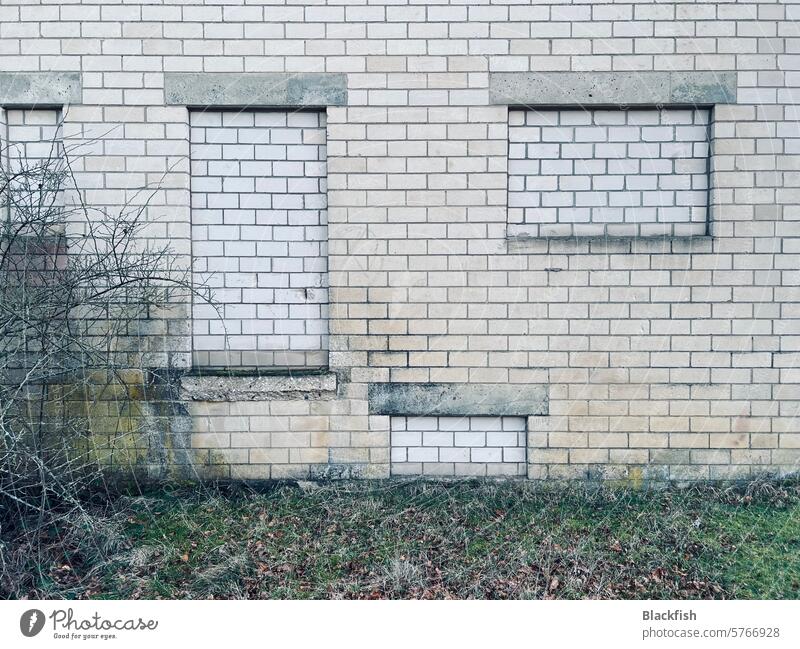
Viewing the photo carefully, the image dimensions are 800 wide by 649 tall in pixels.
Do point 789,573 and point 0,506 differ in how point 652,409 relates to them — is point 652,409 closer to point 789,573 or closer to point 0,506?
point 789,573

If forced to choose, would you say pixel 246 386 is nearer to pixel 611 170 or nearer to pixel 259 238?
pixel 259 238

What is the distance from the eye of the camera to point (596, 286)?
495cm

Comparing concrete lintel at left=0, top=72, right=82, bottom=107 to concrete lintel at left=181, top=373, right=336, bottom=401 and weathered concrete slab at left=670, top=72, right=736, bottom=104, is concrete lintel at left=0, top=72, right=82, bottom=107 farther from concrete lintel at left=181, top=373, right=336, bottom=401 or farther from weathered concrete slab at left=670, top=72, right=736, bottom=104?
weathered concrete slab at left=670, top=72, right=736, bottom=104

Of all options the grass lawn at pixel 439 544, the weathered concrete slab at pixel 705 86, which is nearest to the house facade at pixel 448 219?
the weathered concrete slab at pixel 705 86

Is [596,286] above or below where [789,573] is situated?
above

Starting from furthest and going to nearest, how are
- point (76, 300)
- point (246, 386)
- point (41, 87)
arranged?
point (246, 386), point (41, 87), point (76, 300)

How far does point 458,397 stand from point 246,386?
1761 millimetres

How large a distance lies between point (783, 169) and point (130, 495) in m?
5.95

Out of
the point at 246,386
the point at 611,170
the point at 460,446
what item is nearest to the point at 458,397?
the point at 460,446

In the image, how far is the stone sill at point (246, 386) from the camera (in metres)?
4.96

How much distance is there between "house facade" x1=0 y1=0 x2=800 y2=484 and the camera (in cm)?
486

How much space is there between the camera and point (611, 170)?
502 cm

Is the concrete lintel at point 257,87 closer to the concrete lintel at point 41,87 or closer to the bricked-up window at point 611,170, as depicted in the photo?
the concrete lintel at point 41,87

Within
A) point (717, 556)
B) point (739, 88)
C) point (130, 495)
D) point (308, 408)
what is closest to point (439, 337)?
point (308, 408)
